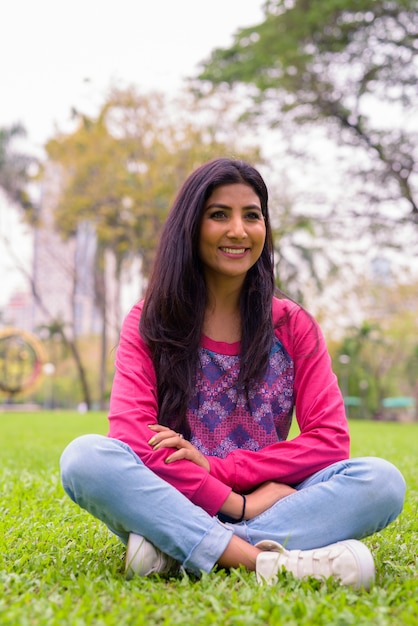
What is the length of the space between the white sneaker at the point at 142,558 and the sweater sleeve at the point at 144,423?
0.62 ft

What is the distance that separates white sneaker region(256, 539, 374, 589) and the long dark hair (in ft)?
1.94

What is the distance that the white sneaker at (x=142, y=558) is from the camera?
210 centimetres

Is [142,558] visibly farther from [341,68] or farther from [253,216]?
[341,68]

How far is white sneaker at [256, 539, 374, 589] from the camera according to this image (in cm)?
196

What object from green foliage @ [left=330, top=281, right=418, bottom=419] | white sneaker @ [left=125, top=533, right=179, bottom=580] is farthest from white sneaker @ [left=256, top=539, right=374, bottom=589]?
green foliage @ [left=330, top=281, right=418, bottom=419]

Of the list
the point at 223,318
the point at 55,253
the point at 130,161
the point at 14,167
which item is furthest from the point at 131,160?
the point at 223,318

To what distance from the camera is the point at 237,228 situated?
2.55 meters

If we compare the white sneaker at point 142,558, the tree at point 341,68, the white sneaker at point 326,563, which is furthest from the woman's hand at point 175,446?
the tree at point 341,68

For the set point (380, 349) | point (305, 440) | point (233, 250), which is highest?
point (233, 250)

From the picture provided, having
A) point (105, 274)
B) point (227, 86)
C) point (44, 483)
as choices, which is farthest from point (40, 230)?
point (44, 483)

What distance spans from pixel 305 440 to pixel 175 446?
43 cm

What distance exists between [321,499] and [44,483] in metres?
2.56

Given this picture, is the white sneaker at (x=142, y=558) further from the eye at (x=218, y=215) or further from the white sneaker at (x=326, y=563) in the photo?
the eye at (x=218, y=215)

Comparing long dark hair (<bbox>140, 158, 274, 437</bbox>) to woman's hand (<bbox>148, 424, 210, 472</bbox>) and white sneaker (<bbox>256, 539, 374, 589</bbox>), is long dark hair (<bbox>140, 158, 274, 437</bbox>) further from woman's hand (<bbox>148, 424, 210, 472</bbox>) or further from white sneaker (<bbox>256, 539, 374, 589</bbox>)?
white sneaker (<bbox>256, 539, 374, 589</bbox>)
